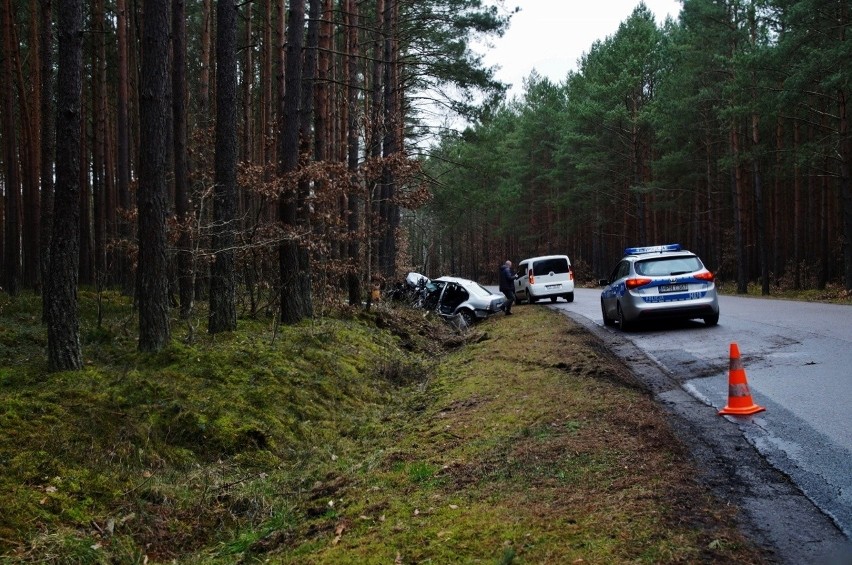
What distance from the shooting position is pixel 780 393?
26.2ft

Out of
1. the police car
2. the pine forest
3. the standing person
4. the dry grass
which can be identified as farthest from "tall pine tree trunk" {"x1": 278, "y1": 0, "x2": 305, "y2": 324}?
the standing person

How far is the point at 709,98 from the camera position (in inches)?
1259

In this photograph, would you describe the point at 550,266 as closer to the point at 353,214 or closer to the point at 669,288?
the point at 353,214

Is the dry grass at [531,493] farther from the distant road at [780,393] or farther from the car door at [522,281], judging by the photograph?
the car door at [522,281]

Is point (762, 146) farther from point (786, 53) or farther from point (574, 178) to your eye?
point (574, 178)

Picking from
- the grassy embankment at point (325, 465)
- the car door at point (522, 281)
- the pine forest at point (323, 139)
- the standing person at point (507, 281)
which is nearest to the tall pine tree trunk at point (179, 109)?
the pine forest at point (323, 139)

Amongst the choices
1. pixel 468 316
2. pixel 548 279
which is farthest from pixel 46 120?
pixel 548 279

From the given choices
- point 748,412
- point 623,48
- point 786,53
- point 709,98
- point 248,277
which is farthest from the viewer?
point 623,48

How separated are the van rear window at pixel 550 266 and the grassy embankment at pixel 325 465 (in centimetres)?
1871

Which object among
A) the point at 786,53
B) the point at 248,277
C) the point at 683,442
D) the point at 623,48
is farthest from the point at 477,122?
the point at 683,442

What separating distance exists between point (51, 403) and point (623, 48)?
42.5 m

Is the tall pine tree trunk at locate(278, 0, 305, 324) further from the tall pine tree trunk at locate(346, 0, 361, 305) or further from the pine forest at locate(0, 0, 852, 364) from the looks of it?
the tall pine tree trunk at locate(346, 0, 361, 305)

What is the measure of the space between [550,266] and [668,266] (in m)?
14.5

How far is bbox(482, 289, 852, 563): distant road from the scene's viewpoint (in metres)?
4.34
